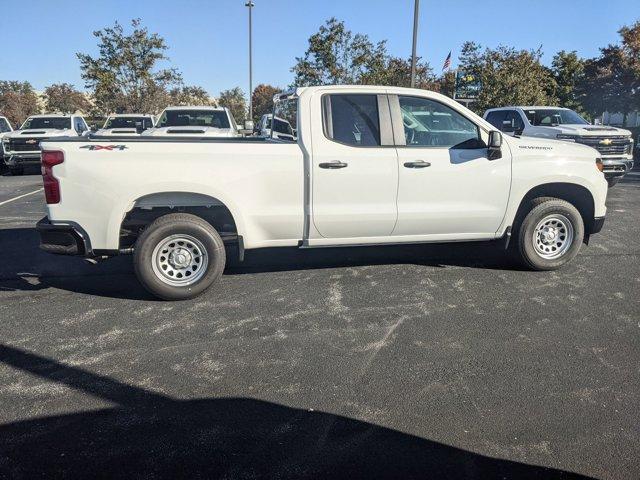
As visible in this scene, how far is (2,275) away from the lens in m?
5.89

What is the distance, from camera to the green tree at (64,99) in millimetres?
46688

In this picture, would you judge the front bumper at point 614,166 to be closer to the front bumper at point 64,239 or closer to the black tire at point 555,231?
the black tire at point 555,231

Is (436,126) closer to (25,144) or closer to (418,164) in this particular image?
(418,164)

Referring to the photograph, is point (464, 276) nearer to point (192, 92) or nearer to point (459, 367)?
point (459, 367)

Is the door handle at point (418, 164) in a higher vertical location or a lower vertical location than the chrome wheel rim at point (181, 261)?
higher

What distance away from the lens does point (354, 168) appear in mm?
5105

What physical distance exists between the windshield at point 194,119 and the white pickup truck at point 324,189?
7923 mm

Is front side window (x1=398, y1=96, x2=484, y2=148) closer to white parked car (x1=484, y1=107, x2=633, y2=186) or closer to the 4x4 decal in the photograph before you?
the 4x4 decal

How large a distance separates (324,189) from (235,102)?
2476 inches

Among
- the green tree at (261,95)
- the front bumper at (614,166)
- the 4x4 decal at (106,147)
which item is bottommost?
the front bumper at (614,166)

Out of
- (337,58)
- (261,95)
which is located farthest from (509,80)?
(261,95)

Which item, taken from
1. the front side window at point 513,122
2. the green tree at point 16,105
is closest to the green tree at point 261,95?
the green tree at point 16,105

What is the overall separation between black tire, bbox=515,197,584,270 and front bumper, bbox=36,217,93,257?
4507mm

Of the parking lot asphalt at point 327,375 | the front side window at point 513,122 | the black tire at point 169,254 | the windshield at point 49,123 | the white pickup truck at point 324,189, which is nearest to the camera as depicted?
the parking lot asphalt at point 327,375
